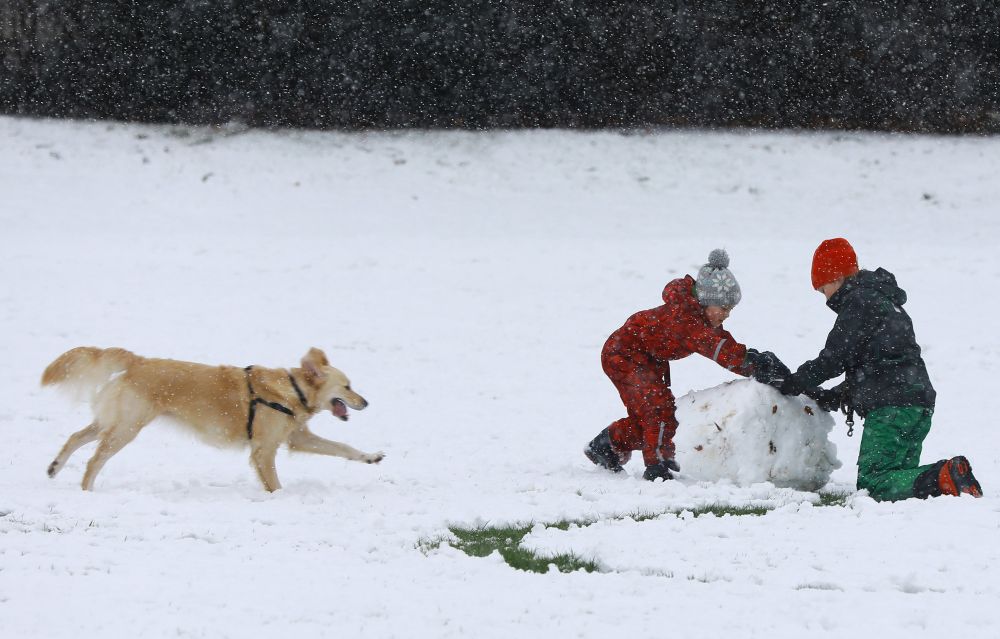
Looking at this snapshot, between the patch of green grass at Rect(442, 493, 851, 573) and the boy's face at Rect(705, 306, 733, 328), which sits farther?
the boy's face at Rect(705, 306, 733, 328)

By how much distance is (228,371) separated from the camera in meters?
6.61

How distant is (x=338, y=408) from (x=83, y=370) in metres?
1.61

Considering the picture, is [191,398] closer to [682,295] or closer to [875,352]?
[682,295]

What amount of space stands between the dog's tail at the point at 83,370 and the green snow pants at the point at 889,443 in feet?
15.0

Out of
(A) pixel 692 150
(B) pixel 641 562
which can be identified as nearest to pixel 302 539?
(B) pixel 641 562

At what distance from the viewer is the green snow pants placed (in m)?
5.89

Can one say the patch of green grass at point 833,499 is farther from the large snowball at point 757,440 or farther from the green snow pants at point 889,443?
the large snowball at point 757,440

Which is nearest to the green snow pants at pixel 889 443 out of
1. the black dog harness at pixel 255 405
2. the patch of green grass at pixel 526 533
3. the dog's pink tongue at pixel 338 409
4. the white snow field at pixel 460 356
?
the patch of green grass at pixel 526 533

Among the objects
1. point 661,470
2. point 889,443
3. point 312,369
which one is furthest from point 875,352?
point 312,369

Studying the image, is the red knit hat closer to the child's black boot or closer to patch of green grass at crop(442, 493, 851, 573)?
patch of green grass at crop(442, 493, 851, 573)

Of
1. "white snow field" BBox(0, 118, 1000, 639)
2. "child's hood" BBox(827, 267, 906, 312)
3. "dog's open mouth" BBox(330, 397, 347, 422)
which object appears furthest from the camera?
"dog's open mouth" BBox(330, 397, 347, 422)

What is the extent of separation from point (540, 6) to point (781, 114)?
5573mm

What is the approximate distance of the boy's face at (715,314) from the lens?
651 centimetres

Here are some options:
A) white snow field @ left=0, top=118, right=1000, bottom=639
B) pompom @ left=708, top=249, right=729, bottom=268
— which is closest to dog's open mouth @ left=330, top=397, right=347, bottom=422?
white snow field @ left=0, top=118, right=1000, bottom=639
